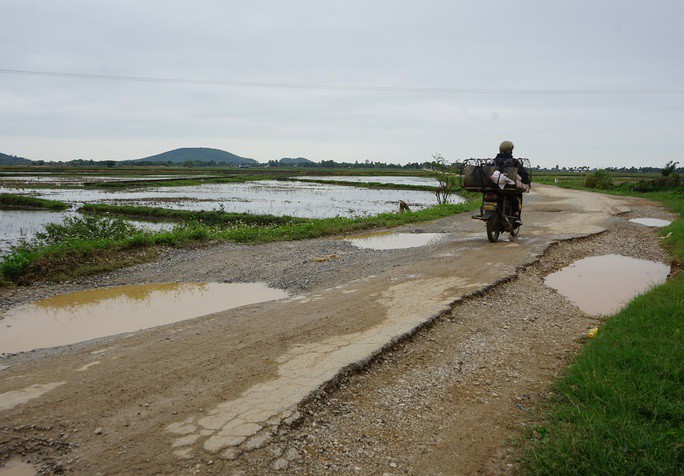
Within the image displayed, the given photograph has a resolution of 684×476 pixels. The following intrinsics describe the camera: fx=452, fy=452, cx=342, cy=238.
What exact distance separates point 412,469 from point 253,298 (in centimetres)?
534

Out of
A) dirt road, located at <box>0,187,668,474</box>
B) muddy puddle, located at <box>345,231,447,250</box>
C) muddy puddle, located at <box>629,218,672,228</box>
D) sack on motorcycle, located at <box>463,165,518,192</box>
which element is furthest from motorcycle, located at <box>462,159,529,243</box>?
muddy puddle, located at <box>629,218,672,228</box>

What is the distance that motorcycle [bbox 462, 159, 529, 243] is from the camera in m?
10.2

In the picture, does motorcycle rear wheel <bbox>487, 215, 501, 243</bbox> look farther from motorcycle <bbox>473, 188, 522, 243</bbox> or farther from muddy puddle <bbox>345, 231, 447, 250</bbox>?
muddy puddle <bbox>345, 231, 447, 250</bbox>

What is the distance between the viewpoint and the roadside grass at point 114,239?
925 cm

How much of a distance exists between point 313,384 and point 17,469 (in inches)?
84.2

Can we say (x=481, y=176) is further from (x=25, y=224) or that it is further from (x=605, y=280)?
(x=25, y=224)

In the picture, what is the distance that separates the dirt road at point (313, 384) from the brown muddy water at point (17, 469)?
0.26ft

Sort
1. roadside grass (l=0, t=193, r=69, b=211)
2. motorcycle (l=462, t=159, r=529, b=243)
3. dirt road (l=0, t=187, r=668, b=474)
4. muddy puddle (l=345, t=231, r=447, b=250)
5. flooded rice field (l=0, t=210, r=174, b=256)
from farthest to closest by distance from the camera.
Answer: roadside grass (l=0, t=193, r=69, b=211) → flooded rice field (l=0, t=210, r=174, b=256) → muddy puddle (l=345, t=231, r=447, b=250) → motorcycle (l=462, t=159, r=529, b=243) → dirt road (l=0, t=187, r=668, b=474)

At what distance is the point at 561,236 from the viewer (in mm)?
11977

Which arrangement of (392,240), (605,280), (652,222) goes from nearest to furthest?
(605,280) → (392,240) → (652,222)

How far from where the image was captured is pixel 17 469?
301 centimetres

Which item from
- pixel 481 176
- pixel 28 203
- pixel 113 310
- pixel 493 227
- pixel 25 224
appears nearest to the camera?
pixel 113 310

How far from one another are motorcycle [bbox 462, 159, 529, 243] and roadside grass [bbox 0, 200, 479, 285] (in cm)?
550

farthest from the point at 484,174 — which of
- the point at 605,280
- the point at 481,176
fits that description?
the point at 605,280
